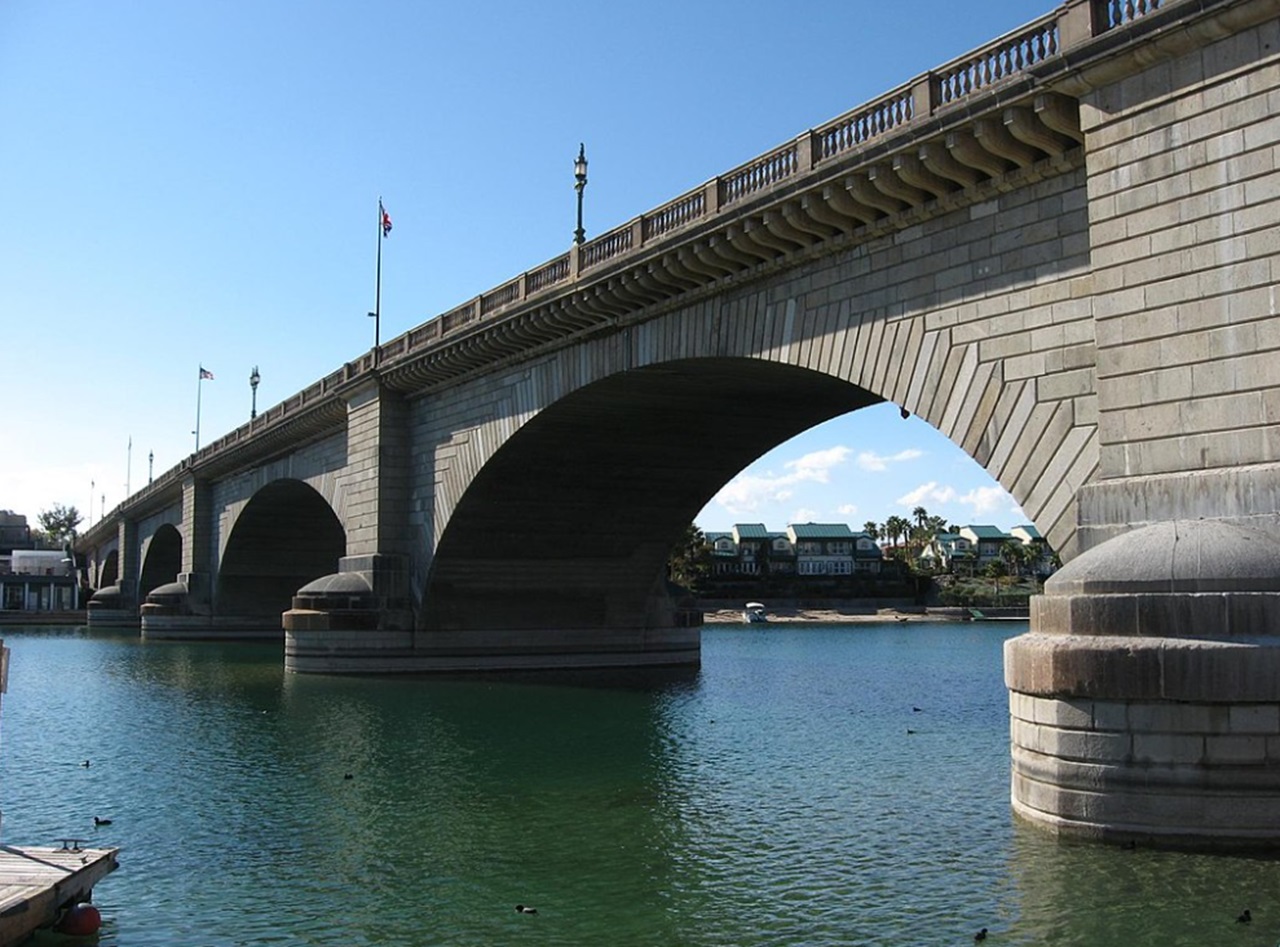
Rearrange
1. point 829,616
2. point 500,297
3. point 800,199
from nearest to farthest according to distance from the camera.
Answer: point 800,199, point 500,297, point 829,616

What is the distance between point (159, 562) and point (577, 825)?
87014 mm

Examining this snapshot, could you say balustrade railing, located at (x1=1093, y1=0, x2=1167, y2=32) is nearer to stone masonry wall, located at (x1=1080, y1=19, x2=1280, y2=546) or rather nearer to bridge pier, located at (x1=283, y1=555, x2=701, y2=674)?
stone masonry wall, located at (x1=1080, y1=19, x2=1280, y2=546)

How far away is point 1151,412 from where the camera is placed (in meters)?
15.3

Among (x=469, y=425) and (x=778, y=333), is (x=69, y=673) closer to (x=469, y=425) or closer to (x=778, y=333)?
(x=469, y=425)

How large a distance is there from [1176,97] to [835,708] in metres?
20.6

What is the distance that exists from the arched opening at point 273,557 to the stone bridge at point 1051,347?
31053 millimetres

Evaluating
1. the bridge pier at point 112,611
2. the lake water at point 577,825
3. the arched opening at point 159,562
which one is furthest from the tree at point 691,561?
the lake water at point 577,825

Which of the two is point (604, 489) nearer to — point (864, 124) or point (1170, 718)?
point (864, 124)

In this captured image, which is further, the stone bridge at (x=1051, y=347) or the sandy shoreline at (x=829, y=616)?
the sandy shoreline at (x=829, y=616)

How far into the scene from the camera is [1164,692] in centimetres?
1294

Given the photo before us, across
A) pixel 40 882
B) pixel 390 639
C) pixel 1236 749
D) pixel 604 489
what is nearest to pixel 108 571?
pixel 390 639

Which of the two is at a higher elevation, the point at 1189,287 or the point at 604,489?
the point at 1189,287

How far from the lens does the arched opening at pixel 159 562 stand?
92.7 metres

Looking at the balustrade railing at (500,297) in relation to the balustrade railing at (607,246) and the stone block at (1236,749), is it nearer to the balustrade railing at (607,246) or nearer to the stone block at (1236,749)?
the balustrade railing at (607,246)
